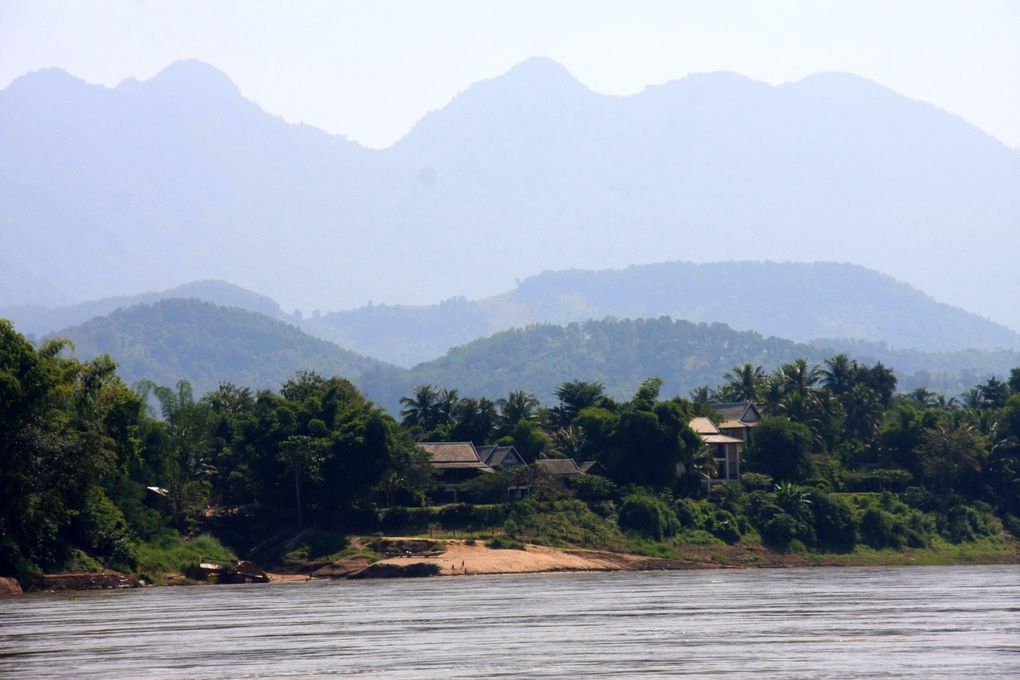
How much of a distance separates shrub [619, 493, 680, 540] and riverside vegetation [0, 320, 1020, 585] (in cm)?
13

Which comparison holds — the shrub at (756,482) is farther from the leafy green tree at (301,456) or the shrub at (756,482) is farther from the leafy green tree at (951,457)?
the leafy green tree at (301,456)

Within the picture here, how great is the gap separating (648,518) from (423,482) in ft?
53.5

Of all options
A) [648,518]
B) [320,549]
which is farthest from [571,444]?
[320,549]

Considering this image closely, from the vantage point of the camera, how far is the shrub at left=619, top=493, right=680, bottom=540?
98.8m

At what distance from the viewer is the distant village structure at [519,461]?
104 m

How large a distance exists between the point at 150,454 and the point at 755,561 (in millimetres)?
42803

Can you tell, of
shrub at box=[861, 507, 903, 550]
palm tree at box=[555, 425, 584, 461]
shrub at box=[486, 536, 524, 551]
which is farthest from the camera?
palm tree at box=[555, 425, 584, 461]

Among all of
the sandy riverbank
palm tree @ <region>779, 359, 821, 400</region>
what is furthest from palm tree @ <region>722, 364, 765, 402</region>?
the sandy riverbank

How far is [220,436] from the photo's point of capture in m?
112

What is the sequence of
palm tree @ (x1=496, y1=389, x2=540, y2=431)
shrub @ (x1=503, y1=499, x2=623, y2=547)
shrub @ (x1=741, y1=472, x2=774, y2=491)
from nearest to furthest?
1. shrub @ (x1=503, y1=499, x2=623, y2=547)
2. shrub @ (x1=741, y1=472, x2=774, y2=491)
3. palm tree @ (x1=496, y1=389, x2=540, y2=431)

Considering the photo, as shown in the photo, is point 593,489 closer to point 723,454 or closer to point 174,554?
point 723,454

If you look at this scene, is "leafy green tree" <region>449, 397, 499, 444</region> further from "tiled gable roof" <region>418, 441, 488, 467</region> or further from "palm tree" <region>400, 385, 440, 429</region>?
"tiled gable roof" <region>418, 441, 488, 467</region>

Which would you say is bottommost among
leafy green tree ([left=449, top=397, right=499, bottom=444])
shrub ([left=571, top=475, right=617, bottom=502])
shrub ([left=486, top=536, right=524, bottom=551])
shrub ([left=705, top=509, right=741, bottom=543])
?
shrub ([left=486, top=536, right=524, bottom=551])

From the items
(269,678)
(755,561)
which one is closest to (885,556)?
(755,561)
